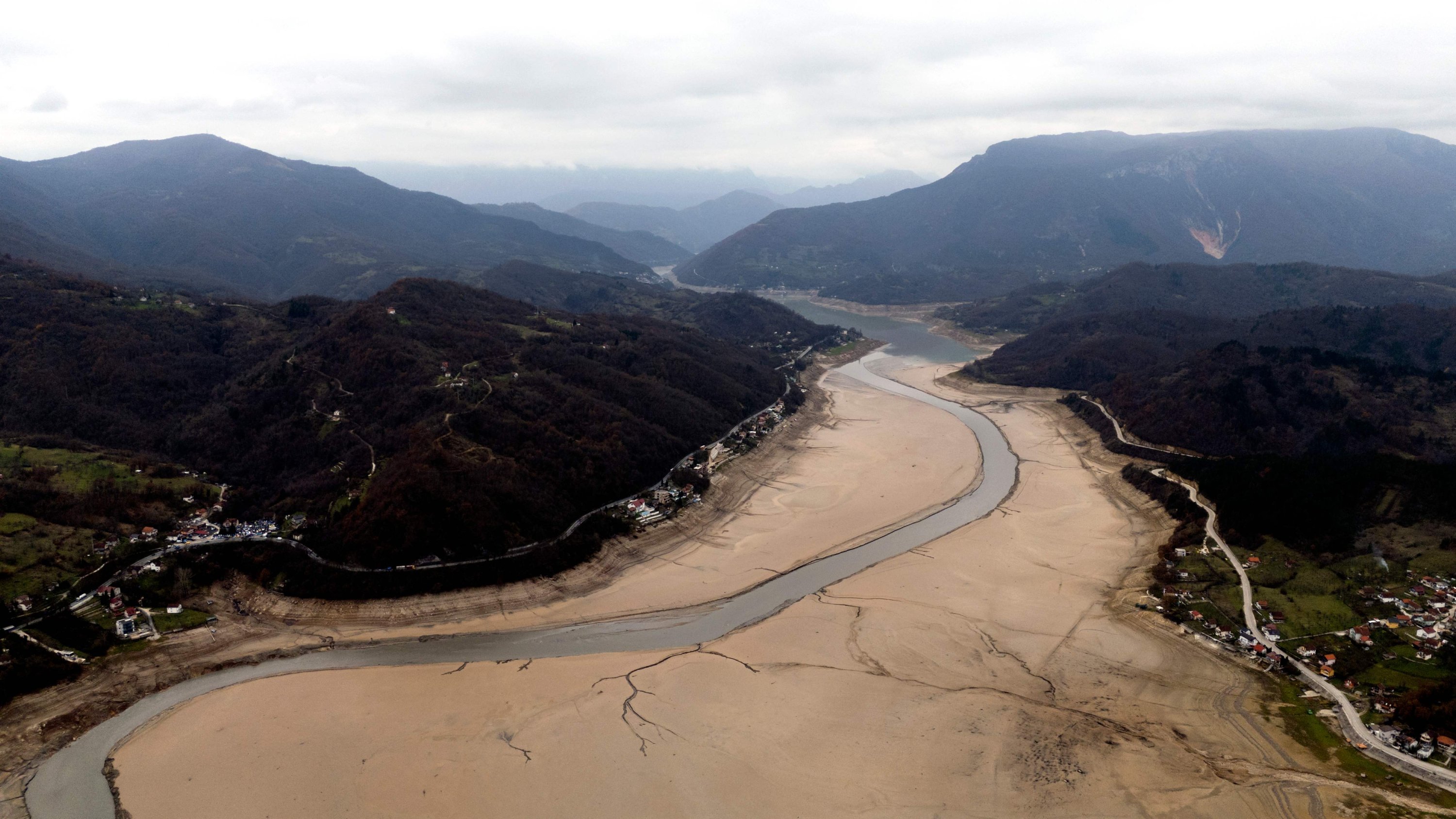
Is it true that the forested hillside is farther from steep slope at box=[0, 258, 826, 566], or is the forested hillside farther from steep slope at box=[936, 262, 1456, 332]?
steep slope at box=[0, 258, 826, 566]

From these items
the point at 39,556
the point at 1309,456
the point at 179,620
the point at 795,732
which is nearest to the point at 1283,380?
the point at 1309,456

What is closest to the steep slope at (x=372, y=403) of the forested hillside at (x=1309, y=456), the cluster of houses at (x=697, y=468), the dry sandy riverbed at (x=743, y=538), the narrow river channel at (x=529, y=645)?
the cluster of houses at (x=697, y=468)

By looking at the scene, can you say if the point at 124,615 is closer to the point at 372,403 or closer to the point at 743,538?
the point at 372,403

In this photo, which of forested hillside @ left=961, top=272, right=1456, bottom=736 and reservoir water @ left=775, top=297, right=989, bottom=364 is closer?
forested hillside @ left=961, top=272, right=1456, bottom=736

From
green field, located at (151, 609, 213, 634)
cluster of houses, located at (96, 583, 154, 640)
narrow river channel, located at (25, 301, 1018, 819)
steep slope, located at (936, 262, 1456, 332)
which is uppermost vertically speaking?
steep slope, located at (936, 262, 1456, 332)

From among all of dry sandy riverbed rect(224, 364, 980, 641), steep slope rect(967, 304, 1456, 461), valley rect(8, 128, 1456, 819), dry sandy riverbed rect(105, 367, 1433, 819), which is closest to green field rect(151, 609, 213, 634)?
valley rect(8, 128, 1456, 819)

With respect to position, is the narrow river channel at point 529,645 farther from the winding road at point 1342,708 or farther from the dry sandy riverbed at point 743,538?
the winding road at point 1342,708
